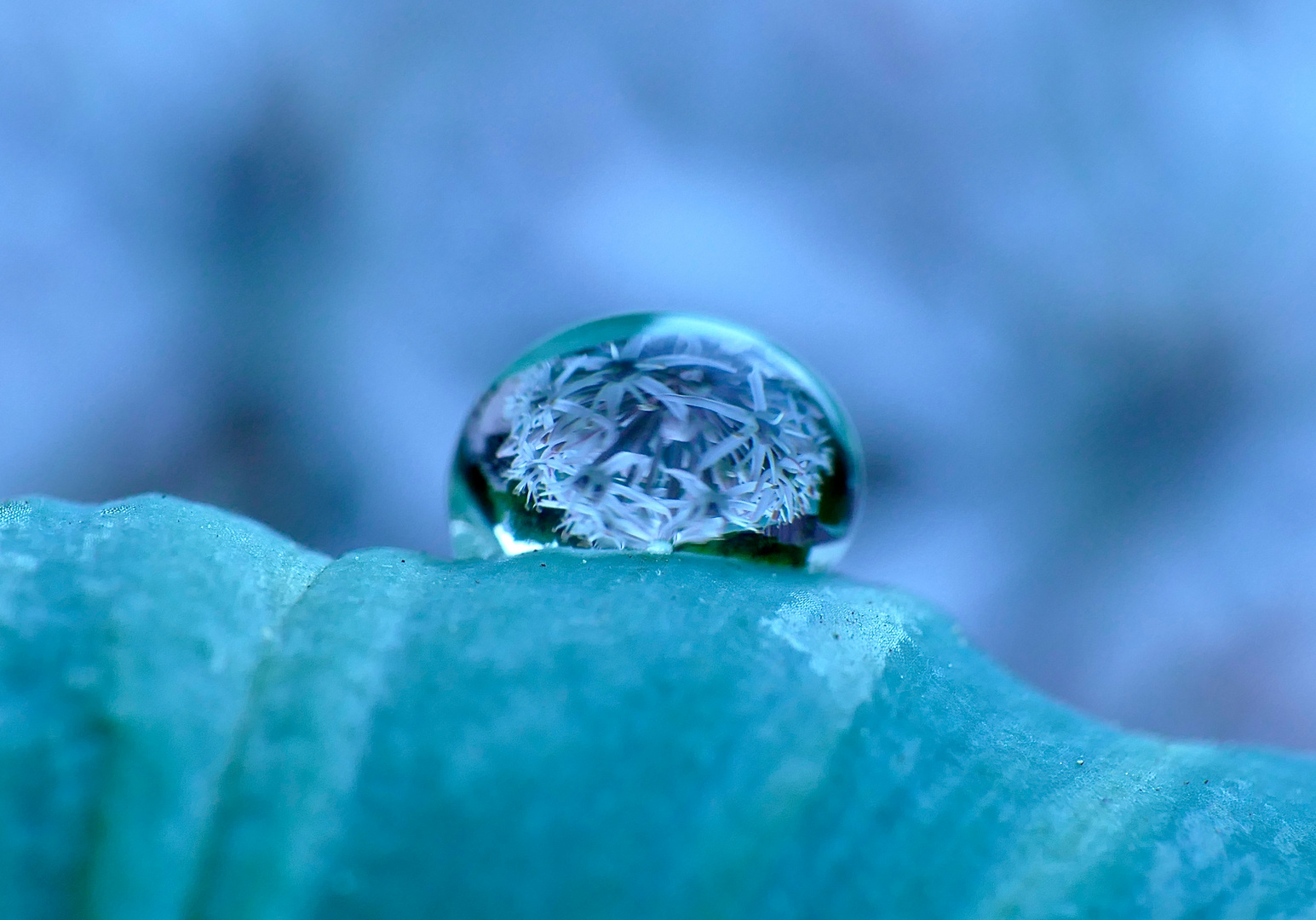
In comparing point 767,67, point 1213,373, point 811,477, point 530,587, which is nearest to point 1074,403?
point 1213,373

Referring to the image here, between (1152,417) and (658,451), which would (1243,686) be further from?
(658,451)

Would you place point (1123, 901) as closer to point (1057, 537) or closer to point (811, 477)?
Result: point (811, 477)

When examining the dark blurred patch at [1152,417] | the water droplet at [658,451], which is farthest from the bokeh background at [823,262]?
the water droplet at [658,451]

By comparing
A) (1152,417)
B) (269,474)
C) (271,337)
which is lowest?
(269,474)

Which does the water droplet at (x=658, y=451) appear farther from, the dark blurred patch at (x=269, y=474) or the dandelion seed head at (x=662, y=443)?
the dark blurred patch at (x=269, y=474)

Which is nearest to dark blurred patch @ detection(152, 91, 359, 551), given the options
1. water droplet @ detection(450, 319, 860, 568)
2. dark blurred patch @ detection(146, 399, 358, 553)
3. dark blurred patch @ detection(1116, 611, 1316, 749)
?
dark blurred patch @ detection(146, 399, 358, 553)

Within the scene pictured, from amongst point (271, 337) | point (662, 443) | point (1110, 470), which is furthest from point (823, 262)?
point (662, 443)

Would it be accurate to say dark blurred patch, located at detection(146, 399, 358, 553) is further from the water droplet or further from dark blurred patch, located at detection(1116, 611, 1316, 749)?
dark blurred patch, located at detection(1116, 611, 1316, 749)
